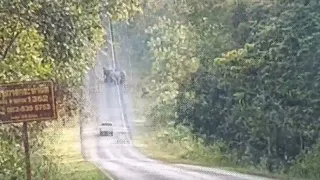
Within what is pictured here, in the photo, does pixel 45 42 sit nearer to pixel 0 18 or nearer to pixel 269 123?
A: pixel 0 18

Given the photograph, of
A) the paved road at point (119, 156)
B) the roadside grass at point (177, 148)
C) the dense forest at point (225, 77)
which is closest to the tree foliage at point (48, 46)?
the dense forest at point (225, 77)

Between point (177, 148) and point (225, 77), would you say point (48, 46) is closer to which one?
point (177, 148)

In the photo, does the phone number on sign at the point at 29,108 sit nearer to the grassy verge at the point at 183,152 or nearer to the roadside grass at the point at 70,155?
the roadside grass at the point at 70,155

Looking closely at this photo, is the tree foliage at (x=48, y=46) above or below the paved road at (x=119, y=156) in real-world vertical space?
above

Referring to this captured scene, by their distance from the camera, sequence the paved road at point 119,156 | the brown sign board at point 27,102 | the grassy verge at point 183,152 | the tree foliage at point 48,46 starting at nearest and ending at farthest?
the brown sign board at point 27,102
the tree foliage at point 48,46
the paved road at point 119,156
the grassy verge at point 183,152

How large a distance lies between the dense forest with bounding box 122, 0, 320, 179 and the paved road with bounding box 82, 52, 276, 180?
0.68 ft

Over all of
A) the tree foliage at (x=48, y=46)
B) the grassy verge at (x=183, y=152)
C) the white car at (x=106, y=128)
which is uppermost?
the tree foliage at (x=48, y=46)

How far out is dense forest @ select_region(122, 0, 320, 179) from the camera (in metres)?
4.13

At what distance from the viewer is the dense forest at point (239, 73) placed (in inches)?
→ 163

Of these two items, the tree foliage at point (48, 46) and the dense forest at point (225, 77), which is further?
the dense forest at point (225, 77)

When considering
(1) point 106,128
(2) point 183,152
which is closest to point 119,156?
(1) point 106,128

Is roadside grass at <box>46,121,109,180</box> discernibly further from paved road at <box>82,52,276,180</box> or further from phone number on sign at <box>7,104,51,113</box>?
phone number on sign at <box>7,104,51,113</box>

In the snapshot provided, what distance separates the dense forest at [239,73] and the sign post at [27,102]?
841 millimetres

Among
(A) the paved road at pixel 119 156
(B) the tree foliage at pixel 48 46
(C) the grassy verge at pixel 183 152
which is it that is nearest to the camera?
(B) the tree foliage at pixel 48 46
